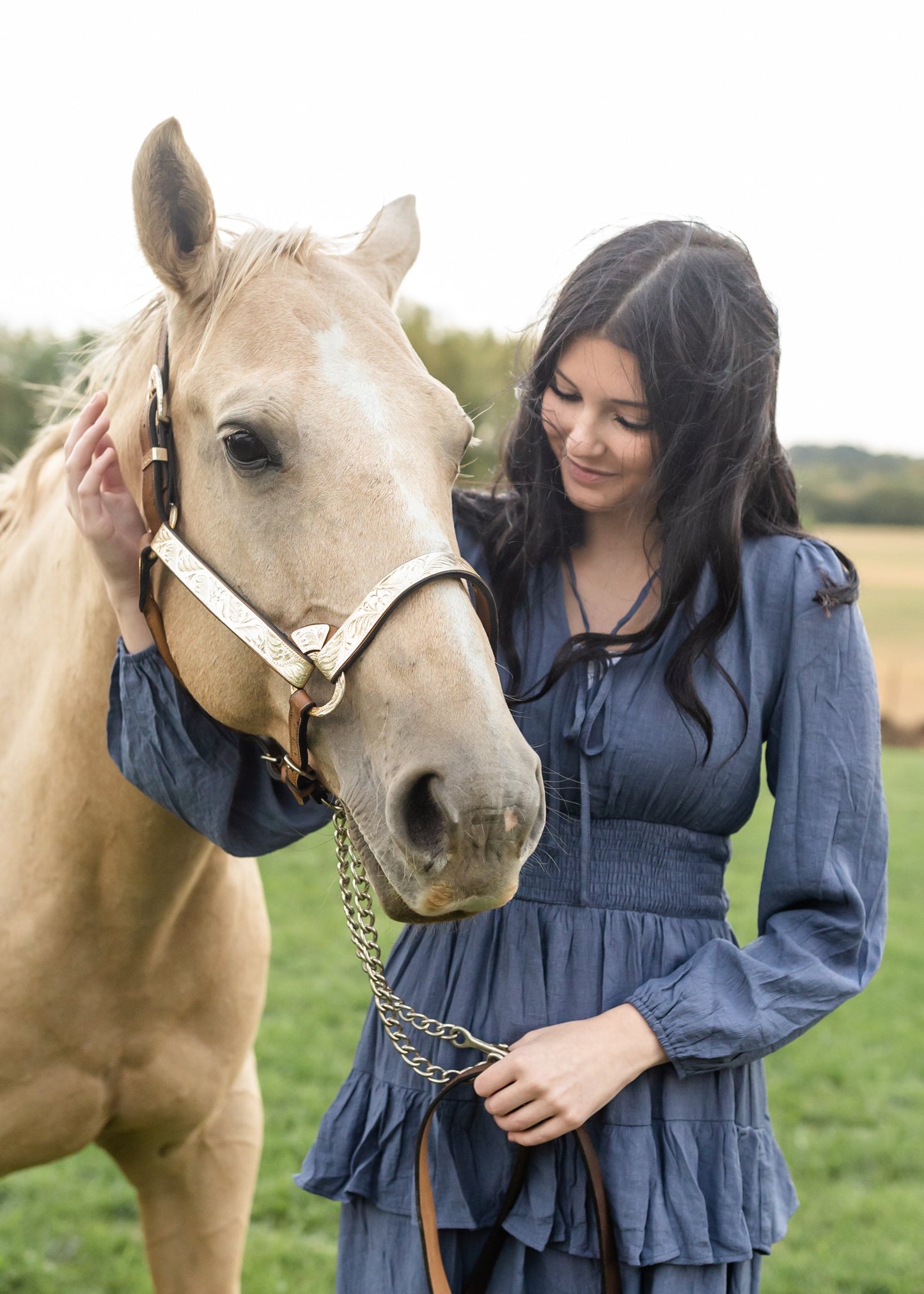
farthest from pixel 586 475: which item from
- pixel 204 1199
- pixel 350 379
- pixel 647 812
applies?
pixel 204 1199

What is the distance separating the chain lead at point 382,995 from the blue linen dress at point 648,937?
0.07 metres

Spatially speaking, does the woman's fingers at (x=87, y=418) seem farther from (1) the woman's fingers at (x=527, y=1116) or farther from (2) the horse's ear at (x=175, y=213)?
(1) the woman's fingers at (x=527, y=1116)

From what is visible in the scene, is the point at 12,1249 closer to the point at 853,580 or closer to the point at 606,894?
the point at 606,894

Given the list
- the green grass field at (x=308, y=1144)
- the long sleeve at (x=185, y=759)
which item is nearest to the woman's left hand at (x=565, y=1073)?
the long sleeve at (x=185, y=759)

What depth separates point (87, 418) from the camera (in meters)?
1.86

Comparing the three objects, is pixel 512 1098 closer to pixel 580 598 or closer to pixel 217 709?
pixel 217 709

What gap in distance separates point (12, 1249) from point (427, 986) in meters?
2.37

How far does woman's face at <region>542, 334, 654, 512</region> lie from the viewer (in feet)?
5.74

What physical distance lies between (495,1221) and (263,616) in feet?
3.19

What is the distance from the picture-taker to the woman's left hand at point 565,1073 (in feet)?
4.92

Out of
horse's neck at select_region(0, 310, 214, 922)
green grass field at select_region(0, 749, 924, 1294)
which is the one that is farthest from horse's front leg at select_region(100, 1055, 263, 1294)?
horse's neck at select_region(0, 310, 214, 922)

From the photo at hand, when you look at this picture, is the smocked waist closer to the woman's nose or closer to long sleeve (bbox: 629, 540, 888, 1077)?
long sleeve (bbox: 629, 540, 888, 1077)

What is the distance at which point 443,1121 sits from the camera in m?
1.71

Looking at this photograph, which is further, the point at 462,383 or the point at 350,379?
the point at 462,383
